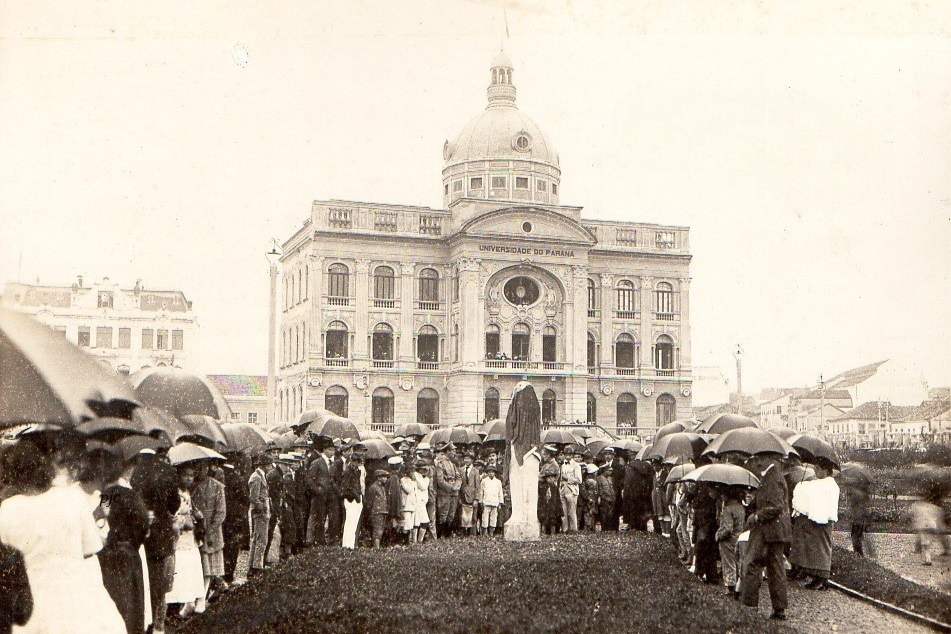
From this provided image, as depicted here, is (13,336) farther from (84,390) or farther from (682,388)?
(682,388)

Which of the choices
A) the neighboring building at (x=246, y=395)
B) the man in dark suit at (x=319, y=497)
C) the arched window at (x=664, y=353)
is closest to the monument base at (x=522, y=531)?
the man in dark suit at (x=319, y=497)

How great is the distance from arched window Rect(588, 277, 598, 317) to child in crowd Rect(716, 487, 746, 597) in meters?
43.1

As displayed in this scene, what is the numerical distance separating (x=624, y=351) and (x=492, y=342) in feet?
30.0

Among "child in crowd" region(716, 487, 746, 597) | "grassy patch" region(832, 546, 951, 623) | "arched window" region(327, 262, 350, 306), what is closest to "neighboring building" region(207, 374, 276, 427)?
"arched window" region(327, 262, 350, 306)

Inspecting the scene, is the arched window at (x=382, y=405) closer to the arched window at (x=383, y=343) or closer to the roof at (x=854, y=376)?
the arched window at (x=383, y=343)

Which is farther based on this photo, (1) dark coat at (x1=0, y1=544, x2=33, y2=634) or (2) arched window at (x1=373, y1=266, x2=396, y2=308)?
(2) arched window at (x1=373, y1=266, x2=396, y2=308)

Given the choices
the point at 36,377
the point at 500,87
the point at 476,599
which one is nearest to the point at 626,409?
the point at 500,87

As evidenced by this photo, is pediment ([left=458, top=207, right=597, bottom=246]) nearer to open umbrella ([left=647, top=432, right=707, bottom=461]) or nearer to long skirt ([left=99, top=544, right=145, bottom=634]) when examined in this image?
open umbrella ([left=647, top=432, right=707, bottom=461])

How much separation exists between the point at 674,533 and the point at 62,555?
1124cm

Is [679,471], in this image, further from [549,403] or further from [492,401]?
[549,403]

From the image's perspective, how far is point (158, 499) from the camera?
378 inches

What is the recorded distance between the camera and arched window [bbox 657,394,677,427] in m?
56.5

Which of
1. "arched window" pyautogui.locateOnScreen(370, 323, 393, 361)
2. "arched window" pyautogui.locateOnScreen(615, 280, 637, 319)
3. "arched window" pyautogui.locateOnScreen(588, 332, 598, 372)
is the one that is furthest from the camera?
"arched window" pyautogui.locateOnScreen(615, 280, 637, 319)

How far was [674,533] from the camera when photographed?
1644cm
